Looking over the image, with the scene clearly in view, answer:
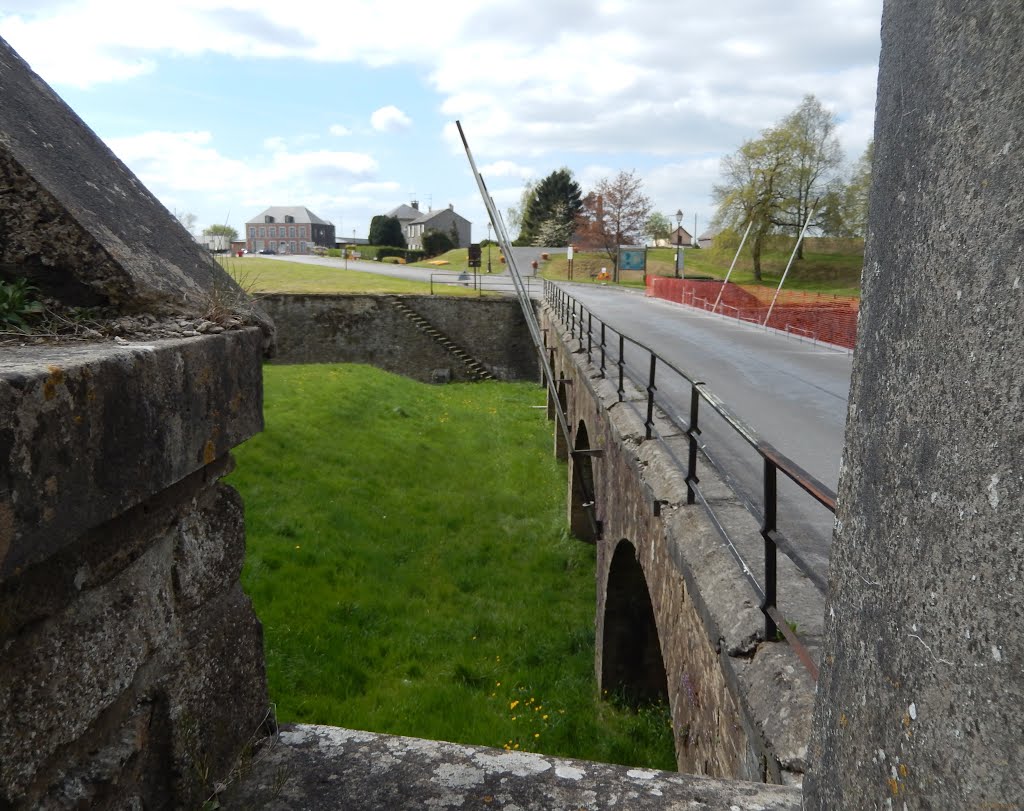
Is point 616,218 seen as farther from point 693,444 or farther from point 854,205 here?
point 693,444

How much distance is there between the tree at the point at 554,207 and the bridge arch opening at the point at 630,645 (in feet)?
225

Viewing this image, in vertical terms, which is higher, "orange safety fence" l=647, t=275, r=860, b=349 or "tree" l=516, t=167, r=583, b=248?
"tree" l=516, t=167, r=583, b=248

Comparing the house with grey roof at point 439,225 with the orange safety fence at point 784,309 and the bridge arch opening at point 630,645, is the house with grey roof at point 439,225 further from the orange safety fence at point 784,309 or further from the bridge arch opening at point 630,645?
the bridge arch opening at point 630,645

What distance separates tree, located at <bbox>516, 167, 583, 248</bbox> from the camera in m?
76.0

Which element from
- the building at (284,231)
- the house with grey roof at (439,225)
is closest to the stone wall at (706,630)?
the house with grey roof at (439,225)

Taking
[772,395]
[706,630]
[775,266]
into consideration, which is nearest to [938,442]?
[706,630]

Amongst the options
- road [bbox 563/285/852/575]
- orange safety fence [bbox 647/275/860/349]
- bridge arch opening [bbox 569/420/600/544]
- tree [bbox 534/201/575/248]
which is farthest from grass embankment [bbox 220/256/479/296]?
tree [bbox 534/201/575/248]

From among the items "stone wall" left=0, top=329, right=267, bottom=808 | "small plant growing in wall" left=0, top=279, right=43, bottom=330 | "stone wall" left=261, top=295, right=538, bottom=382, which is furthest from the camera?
"stone wall" left=261, top=295, right=538, bottom=382

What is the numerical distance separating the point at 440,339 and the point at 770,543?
31.1m

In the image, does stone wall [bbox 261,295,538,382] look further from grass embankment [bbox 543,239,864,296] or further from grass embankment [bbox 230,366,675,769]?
grass embankment [bbox 543,239,864,296]

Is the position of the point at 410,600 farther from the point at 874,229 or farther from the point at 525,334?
the point at 525,334

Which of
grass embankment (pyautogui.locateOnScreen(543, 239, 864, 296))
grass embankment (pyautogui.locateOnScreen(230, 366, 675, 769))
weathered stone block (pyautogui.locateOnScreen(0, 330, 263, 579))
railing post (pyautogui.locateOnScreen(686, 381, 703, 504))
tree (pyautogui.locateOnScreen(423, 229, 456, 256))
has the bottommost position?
grass embankment (pyautogui.locateOnScreen(230, 366, 675, 769))

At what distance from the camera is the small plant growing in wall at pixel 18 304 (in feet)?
5.12

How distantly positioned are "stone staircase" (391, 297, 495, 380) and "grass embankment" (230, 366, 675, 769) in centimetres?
1415
